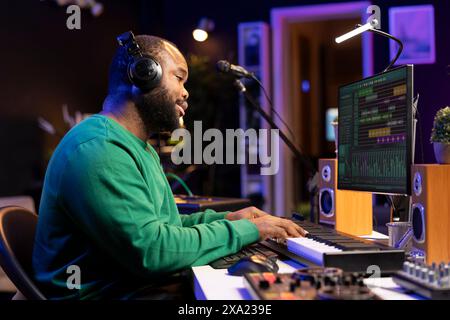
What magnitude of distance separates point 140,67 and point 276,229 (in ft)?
1.81

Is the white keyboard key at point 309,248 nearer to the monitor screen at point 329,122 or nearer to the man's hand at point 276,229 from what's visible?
the man's hand at point 276,229

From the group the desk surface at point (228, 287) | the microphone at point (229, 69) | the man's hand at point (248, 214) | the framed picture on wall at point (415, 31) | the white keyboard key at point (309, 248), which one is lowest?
the desk surface at point (228, 287)

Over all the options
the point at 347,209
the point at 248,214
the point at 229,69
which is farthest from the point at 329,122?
the point at 248,214

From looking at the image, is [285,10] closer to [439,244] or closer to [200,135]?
[200,135]

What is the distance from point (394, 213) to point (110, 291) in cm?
100

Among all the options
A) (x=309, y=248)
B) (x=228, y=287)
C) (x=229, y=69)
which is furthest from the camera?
(x=229, y=69)

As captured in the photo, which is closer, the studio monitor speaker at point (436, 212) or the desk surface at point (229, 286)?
the desk surface at point (229, 286)

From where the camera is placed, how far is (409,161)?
1.43 metres

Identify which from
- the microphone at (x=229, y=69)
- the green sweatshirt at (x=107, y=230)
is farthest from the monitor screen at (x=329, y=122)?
the green sweatshirt at (x=107, y=230)

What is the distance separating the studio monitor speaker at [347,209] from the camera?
1.94 m

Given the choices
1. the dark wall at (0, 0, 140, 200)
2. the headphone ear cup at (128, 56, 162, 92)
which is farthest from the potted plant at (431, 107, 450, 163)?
the dark wall at (0, 0, 140, 200)

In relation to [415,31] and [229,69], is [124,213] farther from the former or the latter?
[415,31]

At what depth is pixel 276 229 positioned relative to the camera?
147 cm
